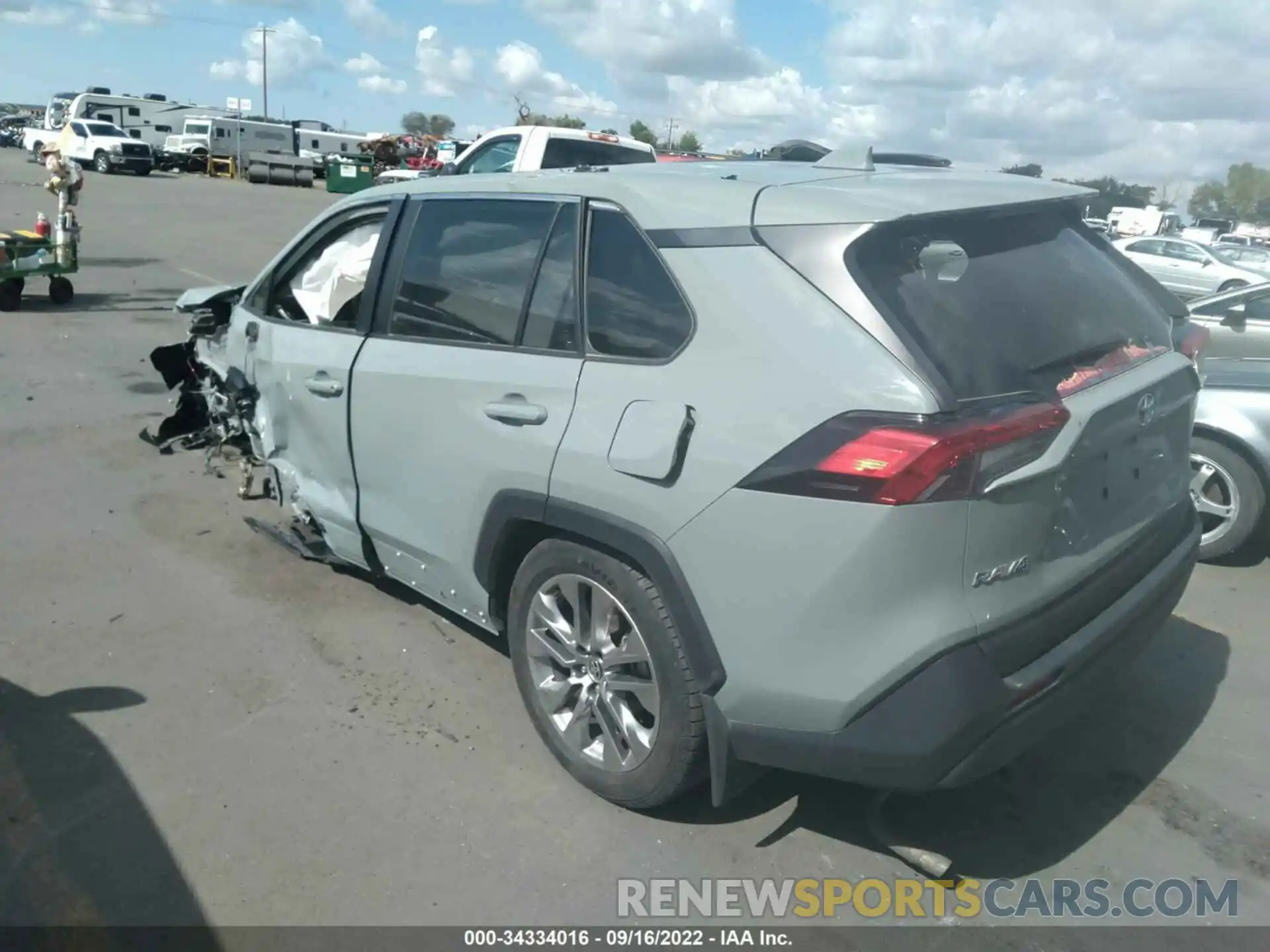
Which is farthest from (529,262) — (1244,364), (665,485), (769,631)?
(1244,364)

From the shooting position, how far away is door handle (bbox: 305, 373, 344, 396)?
4051 millimetres

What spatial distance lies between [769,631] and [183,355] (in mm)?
5150

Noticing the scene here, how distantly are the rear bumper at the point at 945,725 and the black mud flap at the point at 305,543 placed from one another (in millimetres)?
2488

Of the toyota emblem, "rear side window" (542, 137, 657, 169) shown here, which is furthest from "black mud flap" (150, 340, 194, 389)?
"rear side window" (542, 137, 657, 169)

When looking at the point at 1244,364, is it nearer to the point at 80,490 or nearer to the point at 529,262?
the point at 529,262

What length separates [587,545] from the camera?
3.05 meters

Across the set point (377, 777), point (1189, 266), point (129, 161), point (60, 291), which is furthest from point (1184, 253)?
point (129, 161)

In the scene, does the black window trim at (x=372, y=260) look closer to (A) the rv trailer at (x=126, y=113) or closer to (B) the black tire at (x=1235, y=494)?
(B) the black tire at (x=1235, y=494)

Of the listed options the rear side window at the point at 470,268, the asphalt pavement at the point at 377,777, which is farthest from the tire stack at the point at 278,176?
the rear side window at the point at 470,268

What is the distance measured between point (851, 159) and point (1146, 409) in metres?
1.27

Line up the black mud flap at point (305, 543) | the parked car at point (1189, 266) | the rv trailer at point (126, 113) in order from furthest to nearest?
the rv trailer at point (126, 113) < the parked car at point (1189, 266) < the black mud flap at point (305, 543)

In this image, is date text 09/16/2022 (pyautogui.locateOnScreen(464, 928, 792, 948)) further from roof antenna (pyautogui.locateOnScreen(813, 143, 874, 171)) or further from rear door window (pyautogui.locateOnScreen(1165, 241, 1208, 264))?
rear door window (pyautogui.locateOnScreen(1165, 241, 1208, 264))

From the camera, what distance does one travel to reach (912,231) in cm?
268

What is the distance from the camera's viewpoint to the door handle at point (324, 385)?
405cm
